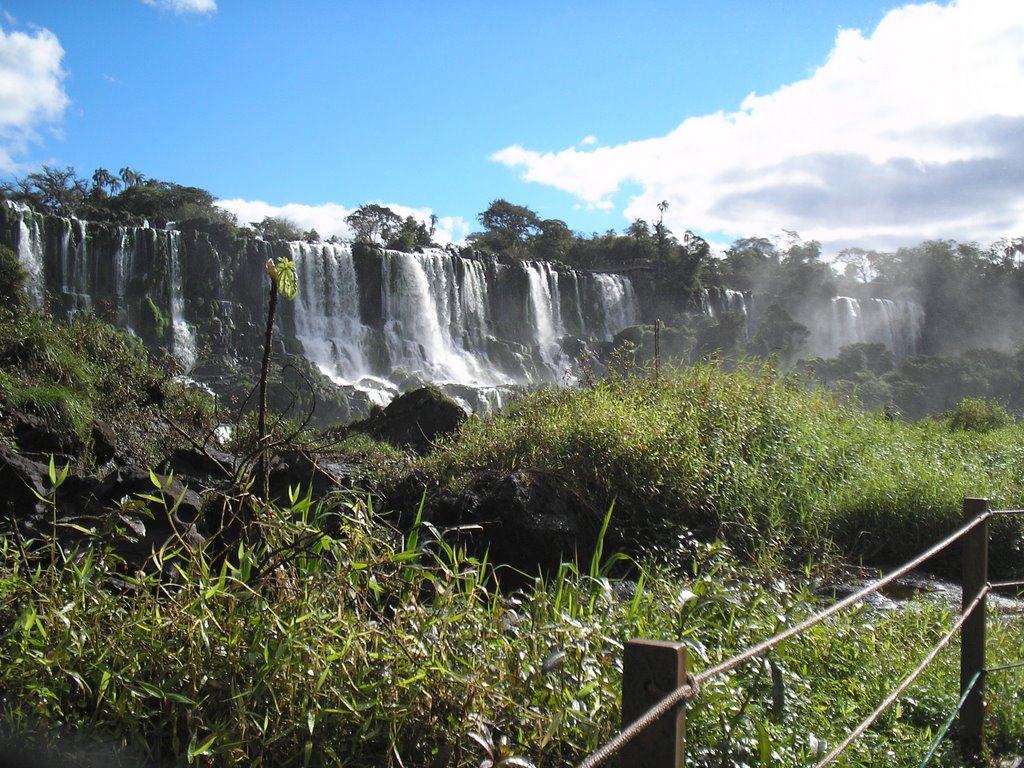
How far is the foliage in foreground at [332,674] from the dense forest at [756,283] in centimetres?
2147

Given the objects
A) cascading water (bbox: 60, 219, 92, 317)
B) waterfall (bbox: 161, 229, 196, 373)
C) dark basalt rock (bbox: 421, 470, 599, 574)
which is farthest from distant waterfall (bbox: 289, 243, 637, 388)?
dark basalt rock (bbox: 421, 470, 599, 574)

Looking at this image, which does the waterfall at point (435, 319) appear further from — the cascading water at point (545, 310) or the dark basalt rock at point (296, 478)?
the dark basalt rock at point (296, 478)

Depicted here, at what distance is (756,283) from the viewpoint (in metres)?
45.4

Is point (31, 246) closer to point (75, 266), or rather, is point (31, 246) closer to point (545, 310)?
point (75, 266)

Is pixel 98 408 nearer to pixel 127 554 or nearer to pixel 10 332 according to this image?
pixel 10 332

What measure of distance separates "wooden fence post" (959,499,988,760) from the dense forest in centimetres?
2049

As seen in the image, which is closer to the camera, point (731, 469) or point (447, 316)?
point (731, 469)

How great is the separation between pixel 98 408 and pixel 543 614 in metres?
8.92

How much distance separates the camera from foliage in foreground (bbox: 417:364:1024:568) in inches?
267

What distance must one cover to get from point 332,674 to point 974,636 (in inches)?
92.9

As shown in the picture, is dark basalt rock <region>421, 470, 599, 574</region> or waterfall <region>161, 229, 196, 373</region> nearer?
dark basalt rock <region>421, 470, 599, 574</region>

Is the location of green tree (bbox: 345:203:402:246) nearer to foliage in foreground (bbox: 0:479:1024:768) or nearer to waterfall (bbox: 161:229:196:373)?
waterfall (bbox: 161:229:196:373)

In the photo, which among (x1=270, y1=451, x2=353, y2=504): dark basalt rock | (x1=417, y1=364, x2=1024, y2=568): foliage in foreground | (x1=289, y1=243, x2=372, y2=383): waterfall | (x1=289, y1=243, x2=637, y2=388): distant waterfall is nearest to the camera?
(x1=417, y1=364, x2=1024, y2=568): foliage in foreground

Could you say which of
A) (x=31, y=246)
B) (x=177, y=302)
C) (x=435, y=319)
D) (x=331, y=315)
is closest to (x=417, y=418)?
(x=31, y=246)
